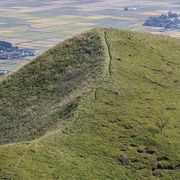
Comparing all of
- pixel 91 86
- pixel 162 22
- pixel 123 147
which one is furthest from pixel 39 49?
pixel 123 147

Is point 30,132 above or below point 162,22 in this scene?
above

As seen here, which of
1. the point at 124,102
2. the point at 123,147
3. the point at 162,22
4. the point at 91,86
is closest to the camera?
the point at 123,147

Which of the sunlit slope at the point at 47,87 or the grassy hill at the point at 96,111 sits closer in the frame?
the grassy hill at the point at 96,111

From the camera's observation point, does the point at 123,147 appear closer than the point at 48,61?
Yes

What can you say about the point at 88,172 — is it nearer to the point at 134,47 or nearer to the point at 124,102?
the point at 124,102

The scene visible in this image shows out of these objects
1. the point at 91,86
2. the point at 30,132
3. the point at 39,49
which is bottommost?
the point at 39,49

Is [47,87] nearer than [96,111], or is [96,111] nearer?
Answer: [96,111]

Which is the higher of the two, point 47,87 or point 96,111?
point 96,111

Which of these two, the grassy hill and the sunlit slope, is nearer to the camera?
the grassy hill
